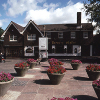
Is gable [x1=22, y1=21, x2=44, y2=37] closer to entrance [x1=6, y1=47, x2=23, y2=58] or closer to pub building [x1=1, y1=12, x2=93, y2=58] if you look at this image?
pub building [x1=1, y1=12, x2=93, y2=58]

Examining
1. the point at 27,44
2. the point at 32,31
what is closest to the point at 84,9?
the point at 32,31

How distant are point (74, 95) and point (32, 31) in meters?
27.9

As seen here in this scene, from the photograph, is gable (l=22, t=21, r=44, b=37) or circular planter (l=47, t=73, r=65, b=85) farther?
gable (l=22, t=21, r=44, b=37)

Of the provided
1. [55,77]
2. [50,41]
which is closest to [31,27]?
[50,41]

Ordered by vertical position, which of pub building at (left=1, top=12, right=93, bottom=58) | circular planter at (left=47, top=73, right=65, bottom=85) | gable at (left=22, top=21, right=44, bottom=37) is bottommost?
circular planter at (left=47, top=73, right=65, bottom=85)

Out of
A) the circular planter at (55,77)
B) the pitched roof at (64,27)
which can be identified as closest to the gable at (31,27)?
the pitched roof at (64,27)

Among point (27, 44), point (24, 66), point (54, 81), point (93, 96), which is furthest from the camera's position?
point (27, 44)

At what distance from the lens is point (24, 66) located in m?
9.81

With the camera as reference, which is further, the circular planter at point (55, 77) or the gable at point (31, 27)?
the gable at point (31, 27)

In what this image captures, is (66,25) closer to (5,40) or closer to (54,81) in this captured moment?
(5,40)

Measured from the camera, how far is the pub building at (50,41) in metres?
32.3

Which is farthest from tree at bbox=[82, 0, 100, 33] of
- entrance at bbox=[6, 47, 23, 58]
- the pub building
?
entrance at bbox=[6, 47, 23, 58]

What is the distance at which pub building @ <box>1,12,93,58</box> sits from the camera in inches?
1271

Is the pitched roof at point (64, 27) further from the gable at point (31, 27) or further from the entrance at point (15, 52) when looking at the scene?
the entrance at point (15, 52)
